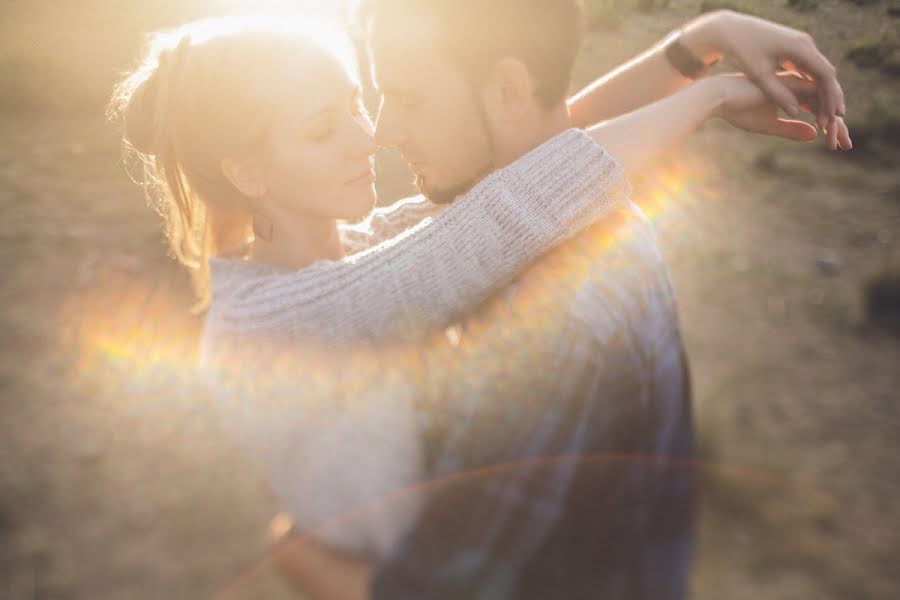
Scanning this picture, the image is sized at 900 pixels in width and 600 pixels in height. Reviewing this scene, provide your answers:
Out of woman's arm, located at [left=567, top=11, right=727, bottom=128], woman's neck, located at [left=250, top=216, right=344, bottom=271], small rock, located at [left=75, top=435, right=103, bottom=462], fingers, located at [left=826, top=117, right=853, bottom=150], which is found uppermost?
woman's arm, located at [left=567, top=11, right=727, bottom=128]

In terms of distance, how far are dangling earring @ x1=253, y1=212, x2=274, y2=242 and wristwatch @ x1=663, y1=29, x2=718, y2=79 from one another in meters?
1.36

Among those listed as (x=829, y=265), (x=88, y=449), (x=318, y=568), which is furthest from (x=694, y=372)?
(x=88, y=449)

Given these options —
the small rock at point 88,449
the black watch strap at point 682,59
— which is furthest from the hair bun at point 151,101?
the small rock at point 88,449

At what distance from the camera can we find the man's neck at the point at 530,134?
2000 mm

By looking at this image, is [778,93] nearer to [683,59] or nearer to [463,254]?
[683,59]

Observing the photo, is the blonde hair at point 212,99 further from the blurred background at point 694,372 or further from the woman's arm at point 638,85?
the woman's arm at point 638,85

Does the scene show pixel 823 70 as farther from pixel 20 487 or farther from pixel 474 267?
pixel 20 487

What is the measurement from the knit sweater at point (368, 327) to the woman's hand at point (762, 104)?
0.41 metres

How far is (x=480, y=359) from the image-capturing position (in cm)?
164

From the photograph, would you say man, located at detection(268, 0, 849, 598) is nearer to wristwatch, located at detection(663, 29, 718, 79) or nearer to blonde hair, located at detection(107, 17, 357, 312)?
wristwatch, located at detection(663, 29, 718, 79)

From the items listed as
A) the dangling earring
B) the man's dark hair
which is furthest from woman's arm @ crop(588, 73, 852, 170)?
the dangling earring

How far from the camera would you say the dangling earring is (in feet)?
6.81

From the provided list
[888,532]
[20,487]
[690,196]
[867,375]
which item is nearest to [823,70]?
[888,532]

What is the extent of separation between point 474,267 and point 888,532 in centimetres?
359
